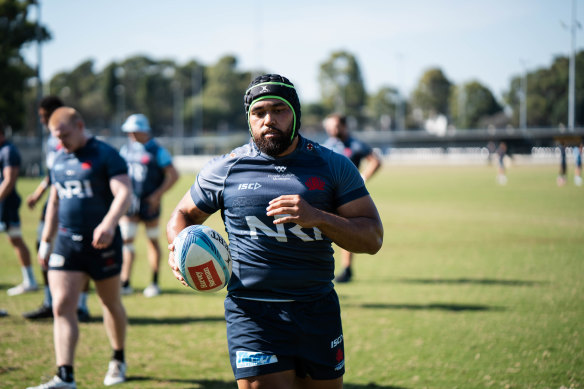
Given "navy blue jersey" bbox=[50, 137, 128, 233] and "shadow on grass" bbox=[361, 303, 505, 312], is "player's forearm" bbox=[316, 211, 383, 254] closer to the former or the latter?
"navy blue jersey" bbox=[50, 137, 128, 233]

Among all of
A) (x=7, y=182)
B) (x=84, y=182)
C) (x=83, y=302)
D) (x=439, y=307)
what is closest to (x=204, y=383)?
(x=84, y=182)

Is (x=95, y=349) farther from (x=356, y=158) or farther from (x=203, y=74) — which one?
(x=203, y=74)

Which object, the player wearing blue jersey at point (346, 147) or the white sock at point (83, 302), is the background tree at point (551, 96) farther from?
the white sock at point (83, 302)

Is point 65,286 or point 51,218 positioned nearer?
point 65,286

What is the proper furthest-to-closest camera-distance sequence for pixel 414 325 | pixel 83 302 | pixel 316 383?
pixel 83 302
pixel 414 325
pixel 316 383

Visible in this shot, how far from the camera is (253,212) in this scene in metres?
3.32

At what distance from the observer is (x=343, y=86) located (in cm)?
12731

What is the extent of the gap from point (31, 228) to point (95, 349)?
11.6 meters

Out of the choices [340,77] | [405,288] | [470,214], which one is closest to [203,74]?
[340,77]

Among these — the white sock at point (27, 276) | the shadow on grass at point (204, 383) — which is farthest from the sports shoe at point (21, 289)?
the shadow on grass at point (204, 383)

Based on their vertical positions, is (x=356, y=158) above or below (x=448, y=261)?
above

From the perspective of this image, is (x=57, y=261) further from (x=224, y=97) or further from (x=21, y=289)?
(x=224, y=97)

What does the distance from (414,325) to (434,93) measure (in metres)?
125

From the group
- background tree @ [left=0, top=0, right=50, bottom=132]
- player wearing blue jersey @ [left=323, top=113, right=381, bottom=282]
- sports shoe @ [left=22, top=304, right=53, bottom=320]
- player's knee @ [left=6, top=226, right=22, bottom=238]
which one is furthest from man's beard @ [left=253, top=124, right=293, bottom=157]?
background tree @ [left=0, top=0, right=50, bottom=132]
